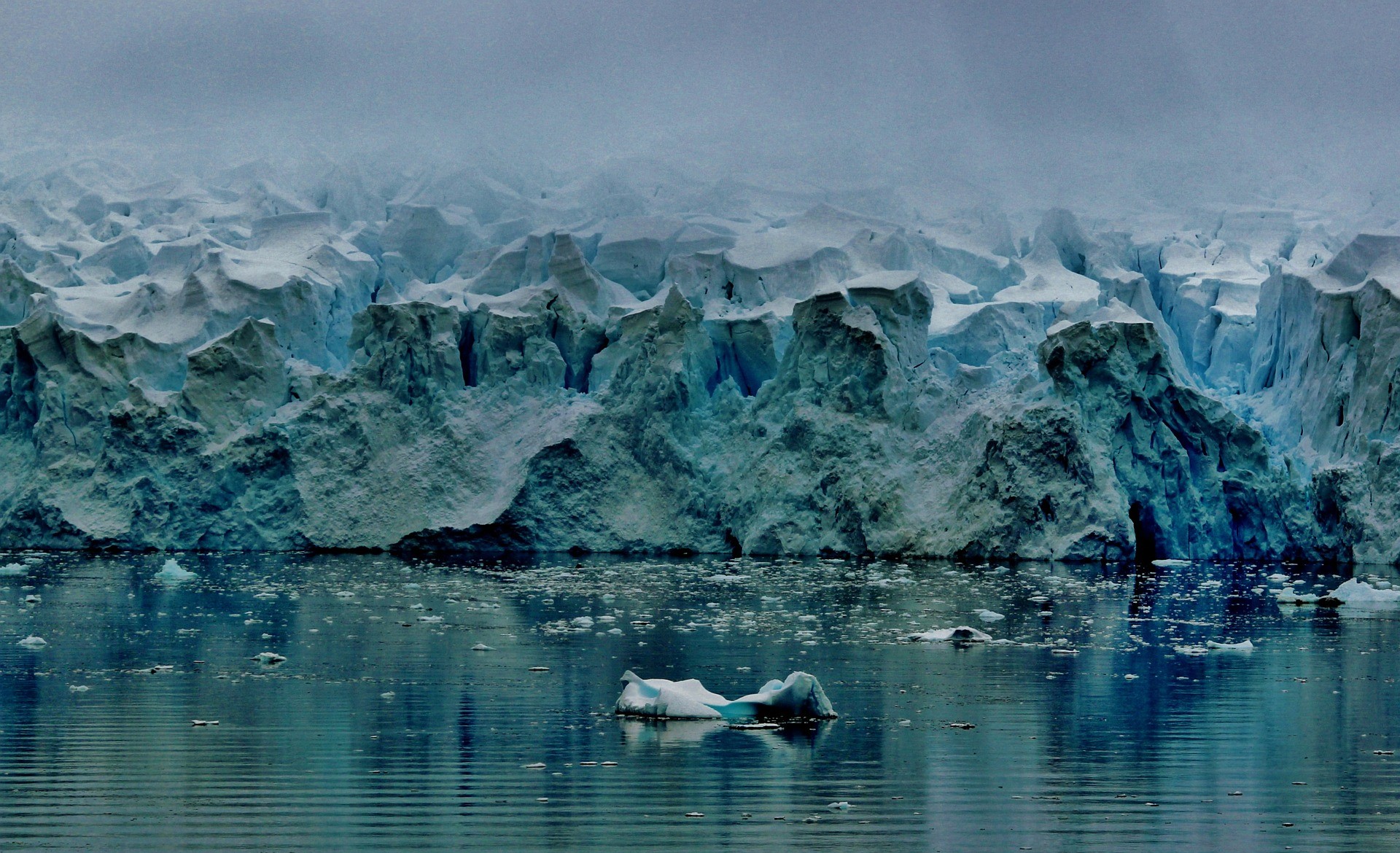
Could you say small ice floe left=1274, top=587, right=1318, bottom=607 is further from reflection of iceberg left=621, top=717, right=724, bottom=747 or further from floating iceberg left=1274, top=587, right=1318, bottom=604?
reflection of iceberg left=621, top=717, right=724, bottom=747

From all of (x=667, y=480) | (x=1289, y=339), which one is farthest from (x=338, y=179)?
(x=1289, y=339)

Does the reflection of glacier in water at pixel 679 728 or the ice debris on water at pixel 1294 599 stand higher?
the ice debris on water at pixel 1294 599

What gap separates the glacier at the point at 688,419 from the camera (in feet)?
73.5

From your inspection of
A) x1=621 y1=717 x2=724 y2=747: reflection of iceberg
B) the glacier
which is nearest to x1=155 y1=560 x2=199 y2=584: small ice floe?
the glacier

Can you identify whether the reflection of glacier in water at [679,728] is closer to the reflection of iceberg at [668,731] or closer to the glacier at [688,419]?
the reflection of iceberg at [668,731]

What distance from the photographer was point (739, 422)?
23750 mm

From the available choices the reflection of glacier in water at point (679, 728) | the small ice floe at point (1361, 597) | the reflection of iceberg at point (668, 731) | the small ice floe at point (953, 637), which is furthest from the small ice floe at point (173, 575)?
the small ice floe at point (1361, 597)

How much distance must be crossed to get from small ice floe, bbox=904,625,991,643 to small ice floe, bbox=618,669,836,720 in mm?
3965

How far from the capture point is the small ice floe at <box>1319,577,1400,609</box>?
52.0 ft

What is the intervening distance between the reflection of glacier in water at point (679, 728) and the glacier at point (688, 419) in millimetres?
7031

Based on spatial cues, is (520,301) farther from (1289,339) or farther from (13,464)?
(1289,339)

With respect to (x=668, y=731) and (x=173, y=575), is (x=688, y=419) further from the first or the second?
(x=668, y=731)

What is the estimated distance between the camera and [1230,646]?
38.8 feet

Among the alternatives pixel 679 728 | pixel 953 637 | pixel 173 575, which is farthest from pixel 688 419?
pixel 679 728
